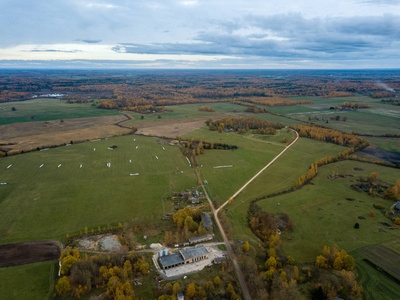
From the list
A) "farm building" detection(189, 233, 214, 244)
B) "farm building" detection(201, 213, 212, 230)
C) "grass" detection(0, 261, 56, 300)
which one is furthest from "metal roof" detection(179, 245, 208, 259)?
"grass" detection(0, 261, 56, 300)

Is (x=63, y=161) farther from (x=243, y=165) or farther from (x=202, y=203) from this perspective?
(x=243, y=165)

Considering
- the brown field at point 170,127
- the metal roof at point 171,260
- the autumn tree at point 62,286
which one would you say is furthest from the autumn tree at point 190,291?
the brown field at point 170,127

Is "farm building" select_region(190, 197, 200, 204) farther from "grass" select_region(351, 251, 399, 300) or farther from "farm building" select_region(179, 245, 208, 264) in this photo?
"grass" select_region(351, 251, 399, 300)

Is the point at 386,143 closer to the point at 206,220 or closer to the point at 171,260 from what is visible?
the point at 206,220

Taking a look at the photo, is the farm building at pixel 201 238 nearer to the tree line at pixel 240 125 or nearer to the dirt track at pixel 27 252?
the dirt track at pixel 27 252

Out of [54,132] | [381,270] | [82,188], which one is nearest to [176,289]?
[381,270]

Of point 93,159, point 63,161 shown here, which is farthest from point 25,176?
point 93,159
